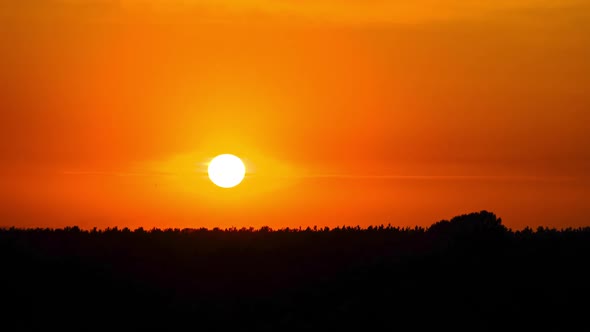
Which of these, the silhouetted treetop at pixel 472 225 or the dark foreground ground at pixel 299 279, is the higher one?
the silhouetted treetop at pixel 472 225

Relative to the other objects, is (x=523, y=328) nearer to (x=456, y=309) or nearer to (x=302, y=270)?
(x=456, y=309)

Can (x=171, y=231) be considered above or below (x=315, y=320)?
above

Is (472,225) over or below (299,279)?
over

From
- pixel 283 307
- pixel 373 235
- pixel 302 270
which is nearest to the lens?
pixel 283 307

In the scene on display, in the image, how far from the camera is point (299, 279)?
28000mm

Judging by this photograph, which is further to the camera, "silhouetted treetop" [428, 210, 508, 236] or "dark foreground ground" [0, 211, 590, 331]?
"silhouetted treetop" [428, 210, 508, 236]

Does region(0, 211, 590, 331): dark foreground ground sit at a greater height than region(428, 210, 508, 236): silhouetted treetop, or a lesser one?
lesser

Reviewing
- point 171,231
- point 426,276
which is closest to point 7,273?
point 171,231

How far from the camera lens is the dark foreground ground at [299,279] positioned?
25406 mm

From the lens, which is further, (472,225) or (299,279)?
(472,225)

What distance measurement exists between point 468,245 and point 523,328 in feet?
15.9

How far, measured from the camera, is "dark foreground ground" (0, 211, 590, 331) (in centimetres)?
2541

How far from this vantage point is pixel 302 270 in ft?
93.8

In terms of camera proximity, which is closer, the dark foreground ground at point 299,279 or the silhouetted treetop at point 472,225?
the dark foreground ground at point 299,279
